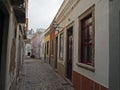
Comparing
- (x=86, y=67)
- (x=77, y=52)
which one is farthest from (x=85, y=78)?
(x=77, y=52)

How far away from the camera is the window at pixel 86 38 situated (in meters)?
6.70

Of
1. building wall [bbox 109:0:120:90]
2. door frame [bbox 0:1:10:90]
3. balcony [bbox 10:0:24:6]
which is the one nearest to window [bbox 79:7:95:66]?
building wall [bbox 109:0:120:90]

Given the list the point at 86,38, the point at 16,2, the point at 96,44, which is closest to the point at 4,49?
the point at 16,2

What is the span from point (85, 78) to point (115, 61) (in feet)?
8.56

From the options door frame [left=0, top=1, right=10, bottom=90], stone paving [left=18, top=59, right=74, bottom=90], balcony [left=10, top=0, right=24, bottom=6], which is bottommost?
stone paving [left=18, top=59, right=74, bottom=90]

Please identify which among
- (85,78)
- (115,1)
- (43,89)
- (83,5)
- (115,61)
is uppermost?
(83,5)

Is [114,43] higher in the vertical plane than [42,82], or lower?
higher

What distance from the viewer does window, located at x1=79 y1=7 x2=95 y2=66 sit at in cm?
670

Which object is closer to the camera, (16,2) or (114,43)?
(114,43)

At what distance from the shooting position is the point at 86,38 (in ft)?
24.2

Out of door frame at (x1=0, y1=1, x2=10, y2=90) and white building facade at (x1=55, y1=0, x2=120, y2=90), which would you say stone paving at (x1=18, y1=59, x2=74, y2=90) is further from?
door frame at (x1=0, y1=1, x2=10, y2=90)

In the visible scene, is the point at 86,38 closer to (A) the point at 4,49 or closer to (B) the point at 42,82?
(A) the point at 4,49

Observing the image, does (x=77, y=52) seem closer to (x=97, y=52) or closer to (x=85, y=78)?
(x=85, y=78)

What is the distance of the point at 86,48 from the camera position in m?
7.30
